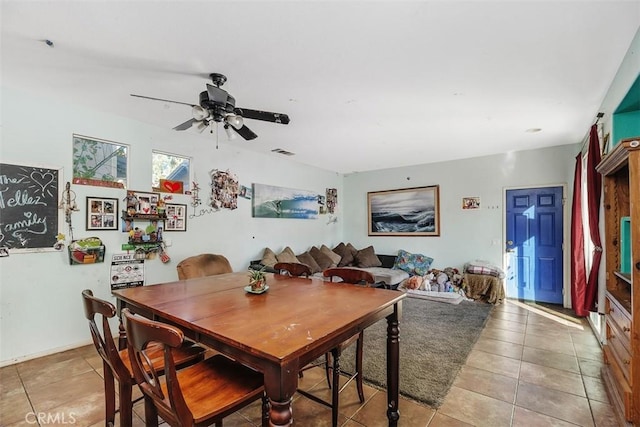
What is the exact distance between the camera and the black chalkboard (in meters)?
2.69

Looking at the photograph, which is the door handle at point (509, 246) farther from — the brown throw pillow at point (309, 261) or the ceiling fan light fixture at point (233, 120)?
the ceiling fan light fixture at point (233, 120)

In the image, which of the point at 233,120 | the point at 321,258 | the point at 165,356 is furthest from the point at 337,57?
the point at 321,258

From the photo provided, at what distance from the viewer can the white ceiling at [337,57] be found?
1746 millimetres

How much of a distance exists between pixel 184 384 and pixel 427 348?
2469 millimetres

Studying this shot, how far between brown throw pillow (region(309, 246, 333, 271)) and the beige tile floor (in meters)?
2.98

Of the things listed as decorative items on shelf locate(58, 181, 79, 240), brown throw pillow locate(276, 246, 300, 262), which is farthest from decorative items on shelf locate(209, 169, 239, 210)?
decorative items on shelf locate(58, 181, 79, 240)

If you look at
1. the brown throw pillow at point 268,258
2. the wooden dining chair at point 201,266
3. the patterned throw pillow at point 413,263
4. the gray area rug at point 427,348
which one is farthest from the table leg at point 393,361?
the patterned throw pillow at point 413,263

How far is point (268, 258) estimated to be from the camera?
4.79 m

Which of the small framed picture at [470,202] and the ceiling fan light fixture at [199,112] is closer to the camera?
the ceiling fan light fixture at [199,112]

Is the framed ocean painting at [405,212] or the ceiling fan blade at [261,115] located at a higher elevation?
the ceiling fan blade at [261,115]

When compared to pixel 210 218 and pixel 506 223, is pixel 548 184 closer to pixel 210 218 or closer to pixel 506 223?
pixel 506 223

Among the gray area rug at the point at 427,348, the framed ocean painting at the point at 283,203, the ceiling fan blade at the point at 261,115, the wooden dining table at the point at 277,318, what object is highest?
the ceiling fan blade at the point at 261,115

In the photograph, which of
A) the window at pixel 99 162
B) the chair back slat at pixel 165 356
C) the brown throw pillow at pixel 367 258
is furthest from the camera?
the brown throw pillow at pixel 367 258

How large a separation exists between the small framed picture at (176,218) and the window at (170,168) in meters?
0.28
